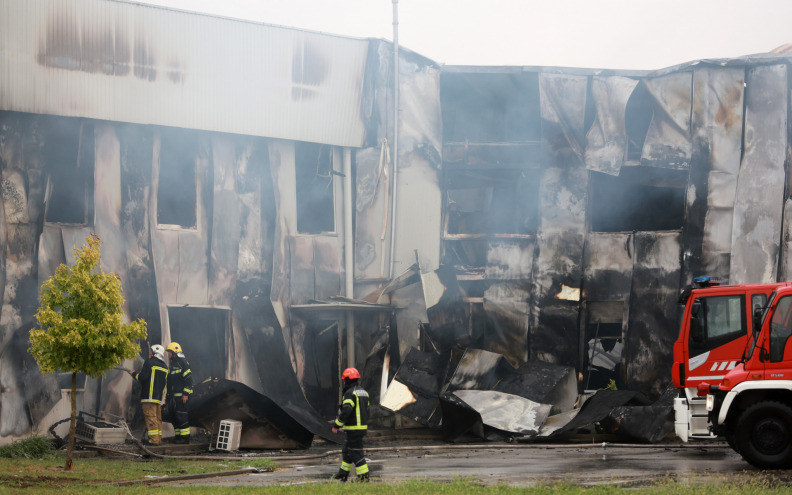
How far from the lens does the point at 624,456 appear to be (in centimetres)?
1408

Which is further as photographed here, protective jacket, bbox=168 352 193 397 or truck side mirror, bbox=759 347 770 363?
protective jacket, bbox=168 352 193 397

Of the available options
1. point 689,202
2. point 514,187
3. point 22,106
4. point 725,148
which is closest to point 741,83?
point 725,148

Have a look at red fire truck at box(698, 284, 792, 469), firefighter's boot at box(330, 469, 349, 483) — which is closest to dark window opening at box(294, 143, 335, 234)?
firefighter's boot at box(330, 469, 349, 483)

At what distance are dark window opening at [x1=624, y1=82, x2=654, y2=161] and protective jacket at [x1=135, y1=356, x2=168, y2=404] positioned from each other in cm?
1090

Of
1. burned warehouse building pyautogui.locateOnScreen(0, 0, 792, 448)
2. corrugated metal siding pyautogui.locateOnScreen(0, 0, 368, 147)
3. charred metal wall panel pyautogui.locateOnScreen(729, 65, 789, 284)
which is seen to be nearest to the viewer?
corrugated metal siding pyautogui.locateOnScreen(0, 0, 368, 147)

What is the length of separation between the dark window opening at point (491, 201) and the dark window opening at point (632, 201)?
1408 mm

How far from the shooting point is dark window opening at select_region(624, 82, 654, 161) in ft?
65.6

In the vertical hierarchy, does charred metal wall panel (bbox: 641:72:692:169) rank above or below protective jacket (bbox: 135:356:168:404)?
above

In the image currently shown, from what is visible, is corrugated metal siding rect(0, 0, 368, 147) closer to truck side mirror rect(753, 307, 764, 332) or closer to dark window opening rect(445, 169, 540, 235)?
dark window opening rect(445, 169, 540, 235)

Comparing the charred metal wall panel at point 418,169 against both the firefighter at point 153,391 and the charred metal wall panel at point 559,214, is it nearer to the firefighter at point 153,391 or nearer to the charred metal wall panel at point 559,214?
the charred metal wall panel at point 559,214

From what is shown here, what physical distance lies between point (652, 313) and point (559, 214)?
293cm

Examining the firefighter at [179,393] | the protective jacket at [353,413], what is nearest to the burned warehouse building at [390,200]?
the firefighter at [179,393]

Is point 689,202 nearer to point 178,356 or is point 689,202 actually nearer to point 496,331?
point 496,331

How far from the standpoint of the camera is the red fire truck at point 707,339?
14000mm
